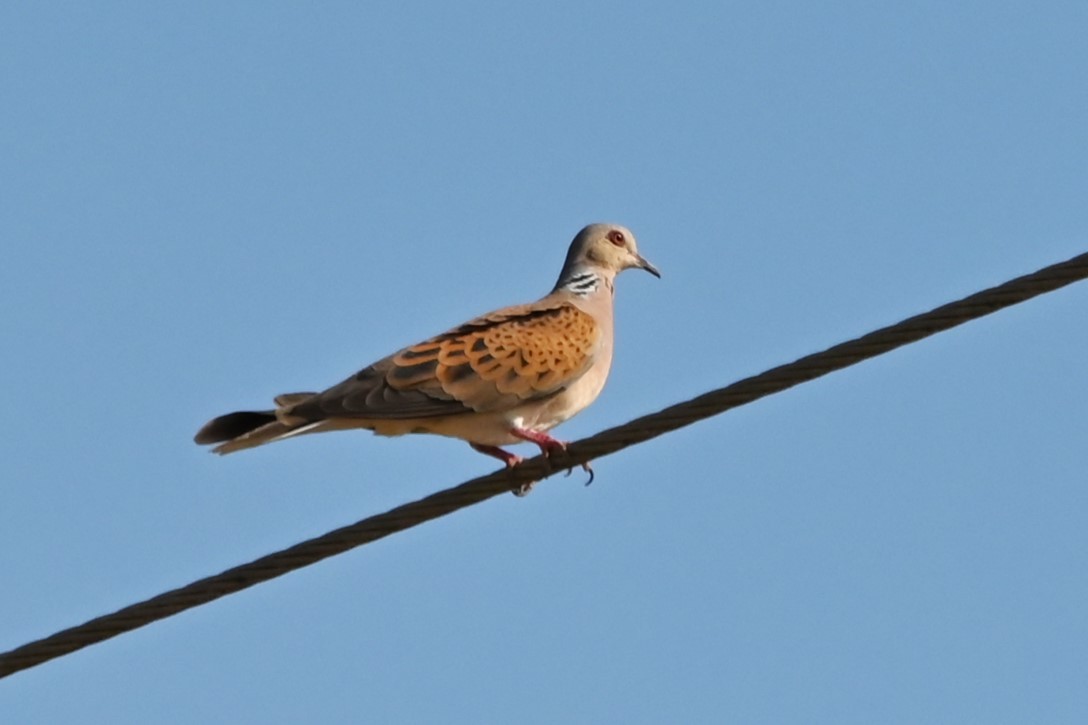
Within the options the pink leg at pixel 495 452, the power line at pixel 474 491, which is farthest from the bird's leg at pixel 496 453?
the power line at pixel 474 491

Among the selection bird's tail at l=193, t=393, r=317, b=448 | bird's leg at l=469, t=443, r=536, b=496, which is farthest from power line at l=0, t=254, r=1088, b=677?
bird's leg at l=469, t=443, r=536, b=496

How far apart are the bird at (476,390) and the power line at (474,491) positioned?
5.30 ft

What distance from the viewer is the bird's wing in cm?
735

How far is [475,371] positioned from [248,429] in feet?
3.75

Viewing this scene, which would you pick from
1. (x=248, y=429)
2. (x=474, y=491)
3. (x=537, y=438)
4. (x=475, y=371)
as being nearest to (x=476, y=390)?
(x=475, y=371)

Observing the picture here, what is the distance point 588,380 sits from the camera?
8.13 metres

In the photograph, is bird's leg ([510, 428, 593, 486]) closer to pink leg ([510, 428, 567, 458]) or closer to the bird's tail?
pink leg ([510, 428, 567, 458])

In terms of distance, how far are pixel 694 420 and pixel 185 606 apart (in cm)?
141

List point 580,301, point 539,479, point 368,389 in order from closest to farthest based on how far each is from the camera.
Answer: point 539,479 < point 368,389 < point 580,301

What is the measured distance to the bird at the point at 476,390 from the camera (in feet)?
23.2

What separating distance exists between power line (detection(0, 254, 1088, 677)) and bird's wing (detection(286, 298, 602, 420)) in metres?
1.77

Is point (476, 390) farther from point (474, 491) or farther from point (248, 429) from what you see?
point (474, 491)

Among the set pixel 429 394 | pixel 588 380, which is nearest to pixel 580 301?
pixel 588 380

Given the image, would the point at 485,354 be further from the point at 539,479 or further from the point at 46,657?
the point at 46,657
